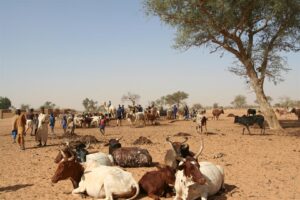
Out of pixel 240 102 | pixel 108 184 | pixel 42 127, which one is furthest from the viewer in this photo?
pixel 240 102

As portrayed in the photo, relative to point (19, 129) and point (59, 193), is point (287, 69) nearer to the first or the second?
point (19, 129)

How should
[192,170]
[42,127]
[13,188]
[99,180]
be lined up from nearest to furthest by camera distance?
[192,170], [99,180], [13,188], [42,127]

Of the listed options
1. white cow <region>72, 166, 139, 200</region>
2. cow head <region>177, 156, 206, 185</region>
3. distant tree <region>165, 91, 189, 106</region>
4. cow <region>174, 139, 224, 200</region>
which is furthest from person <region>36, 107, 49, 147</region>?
distant tree <region>165, 91, 189, 106</region>

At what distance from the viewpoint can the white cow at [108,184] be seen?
7742 millimetres

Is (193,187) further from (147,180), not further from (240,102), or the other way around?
(240,102)

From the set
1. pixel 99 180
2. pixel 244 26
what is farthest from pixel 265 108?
pixel 99 180

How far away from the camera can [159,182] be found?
26.4 ft

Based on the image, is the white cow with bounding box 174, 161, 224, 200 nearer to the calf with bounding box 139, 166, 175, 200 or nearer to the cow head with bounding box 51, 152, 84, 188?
the calf with bounding box 139, 166, 175, 200

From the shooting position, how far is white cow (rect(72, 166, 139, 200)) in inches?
305

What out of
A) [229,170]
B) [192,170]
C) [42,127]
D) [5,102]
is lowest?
[229,170]

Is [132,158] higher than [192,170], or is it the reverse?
[192,170]

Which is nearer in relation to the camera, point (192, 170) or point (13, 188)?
point (192, 170)

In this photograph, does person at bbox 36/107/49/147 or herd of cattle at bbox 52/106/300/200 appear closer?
herd of cattle at bbox 52/106/300/200

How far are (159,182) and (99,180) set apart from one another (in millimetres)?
1241
